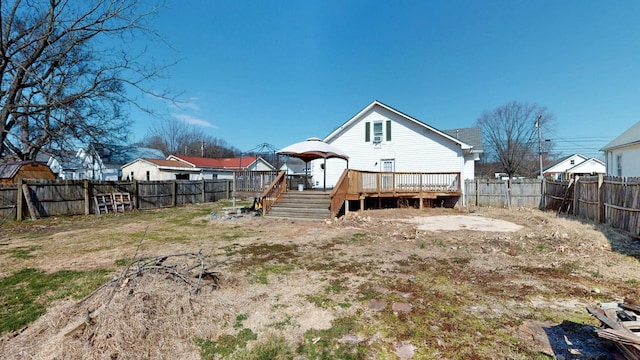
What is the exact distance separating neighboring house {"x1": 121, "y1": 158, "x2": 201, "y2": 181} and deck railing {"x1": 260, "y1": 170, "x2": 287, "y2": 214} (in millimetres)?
19290

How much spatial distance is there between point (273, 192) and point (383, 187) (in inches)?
205

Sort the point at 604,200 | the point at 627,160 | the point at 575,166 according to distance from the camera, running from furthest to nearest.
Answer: the point at 575,166 → the point at 627,160 → the point at 604,200

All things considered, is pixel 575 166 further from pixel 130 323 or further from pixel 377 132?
pixel 130 323

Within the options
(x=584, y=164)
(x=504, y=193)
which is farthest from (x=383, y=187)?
(x=584, y=164)

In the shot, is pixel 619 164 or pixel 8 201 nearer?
pixel 8 201

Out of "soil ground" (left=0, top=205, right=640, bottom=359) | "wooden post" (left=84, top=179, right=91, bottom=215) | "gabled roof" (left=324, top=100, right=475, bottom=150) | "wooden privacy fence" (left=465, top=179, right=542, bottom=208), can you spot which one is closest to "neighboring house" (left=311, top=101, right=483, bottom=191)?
"gabled roof" (left=324, top=100, right=475, bottom=150)

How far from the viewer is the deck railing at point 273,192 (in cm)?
1075

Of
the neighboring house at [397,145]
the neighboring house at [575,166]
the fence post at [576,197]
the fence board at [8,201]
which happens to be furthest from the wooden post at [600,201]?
the neighboring house at [575,166]

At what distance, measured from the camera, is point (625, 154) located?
44.9ft

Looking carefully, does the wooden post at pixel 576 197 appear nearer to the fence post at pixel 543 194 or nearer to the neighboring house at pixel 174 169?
the fence post at pixel 543 194

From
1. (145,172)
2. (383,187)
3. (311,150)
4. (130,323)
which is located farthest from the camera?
(145,172)

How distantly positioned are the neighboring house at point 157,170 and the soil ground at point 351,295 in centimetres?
1956

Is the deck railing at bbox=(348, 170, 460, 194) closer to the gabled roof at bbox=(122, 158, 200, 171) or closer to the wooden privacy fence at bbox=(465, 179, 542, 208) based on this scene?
the wooden privacy fence at bbox=(465, 179, 542, 208)

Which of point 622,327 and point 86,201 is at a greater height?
point 86,201
